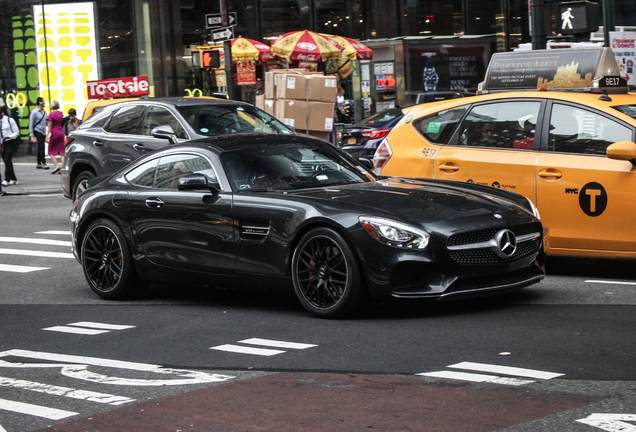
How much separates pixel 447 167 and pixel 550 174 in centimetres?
108

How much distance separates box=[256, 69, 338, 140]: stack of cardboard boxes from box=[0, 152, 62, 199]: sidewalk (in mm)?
6746

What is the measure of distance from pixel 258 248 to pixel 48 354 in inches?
68.8

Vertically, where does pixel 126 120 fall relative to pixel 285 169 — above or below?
above

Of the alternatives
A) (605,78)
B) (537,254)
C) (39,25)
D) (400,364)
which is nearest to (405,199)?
(537,254)

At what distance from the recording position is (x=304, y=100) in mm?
16281

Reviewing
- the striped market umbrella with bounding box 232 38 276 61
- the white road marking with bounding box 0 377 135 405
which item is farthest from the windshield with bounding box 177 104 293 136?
the striped market umbrella with bounding box 232 38 276 61

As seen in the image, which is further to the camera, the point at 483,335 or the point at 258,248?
the point at 258,248

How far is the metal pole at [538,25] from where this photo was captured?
1383cm

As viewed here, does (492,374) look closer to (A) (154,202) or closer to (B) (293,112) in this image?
(A) (154,202)

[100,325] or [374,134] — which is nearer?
[100,325]

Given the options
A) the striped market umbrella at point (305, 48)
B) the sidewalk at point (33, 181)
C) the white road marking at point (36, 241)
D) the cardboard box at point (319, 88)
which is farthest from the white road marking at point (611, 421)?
the striped market umbrella at point (305, 48)

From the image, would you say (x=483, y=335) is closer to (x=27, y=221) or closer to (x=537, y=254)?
(x=537, y=254)

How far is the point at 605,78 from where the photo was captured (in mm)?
8930

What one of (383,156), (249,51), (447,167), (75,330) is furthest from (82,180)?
(249,51)
